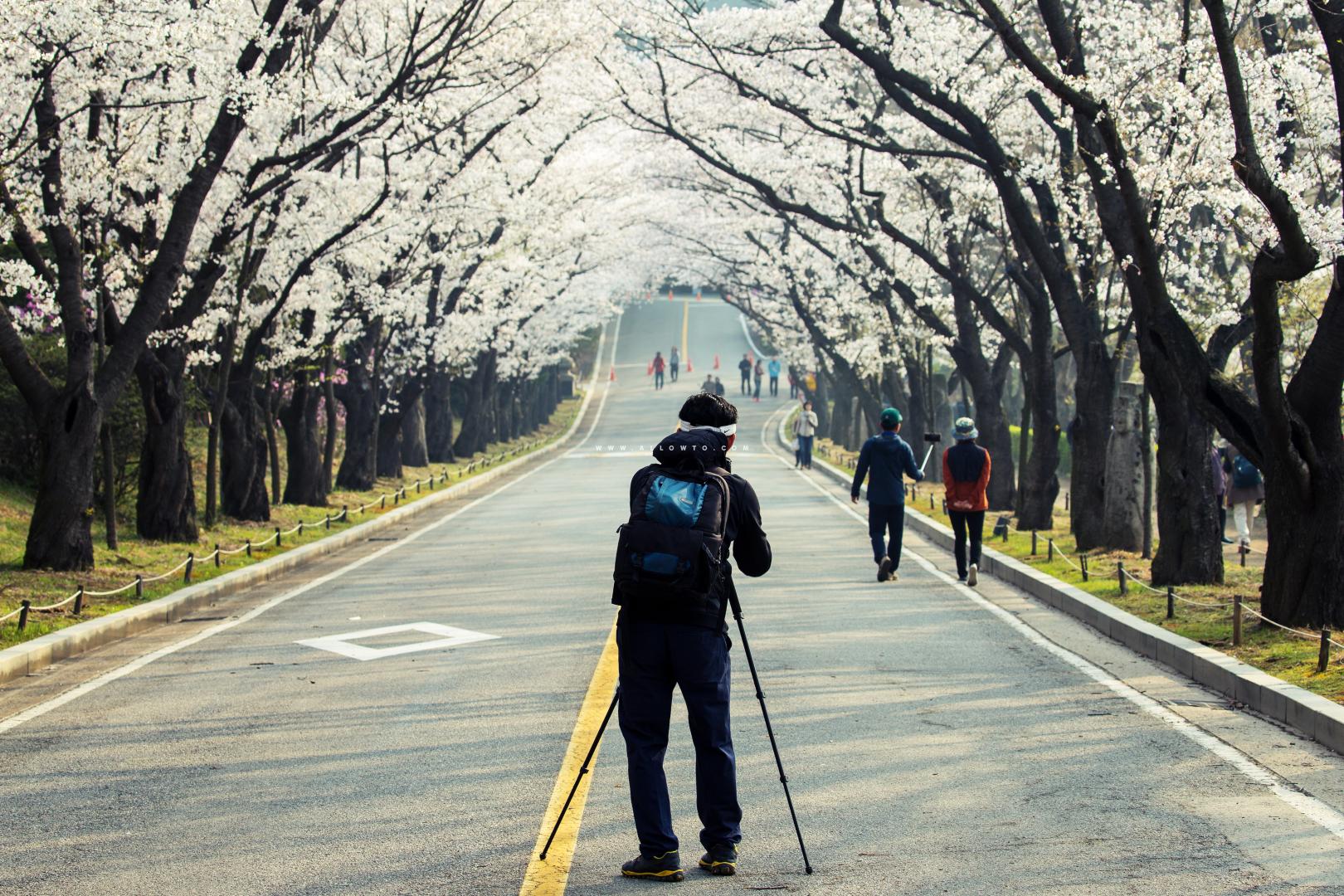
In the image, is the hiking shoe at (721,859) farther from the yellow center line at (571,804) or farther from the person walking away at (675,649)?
the yellow center line at (571,804)

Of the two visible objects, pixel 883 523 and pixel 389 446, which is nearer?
pixel 883 523

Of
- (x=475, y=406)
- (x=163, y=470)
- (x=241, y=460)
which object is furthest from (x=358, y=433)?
(x=475, y=406)

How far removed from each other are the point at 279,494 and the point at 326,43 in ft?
29.7

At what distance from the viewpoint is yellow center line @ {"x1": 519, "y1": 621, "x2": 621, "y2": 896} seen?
588cm

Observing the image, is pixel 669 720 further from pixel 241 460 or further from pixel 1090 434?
pixel 241 460

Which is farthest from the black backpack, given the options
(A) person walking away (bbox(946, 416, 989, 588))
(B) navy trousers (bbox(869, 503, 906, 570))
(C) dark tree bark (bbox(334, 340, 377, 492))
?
(C) dark tree bark (bbox(334, 340, 377, 492))

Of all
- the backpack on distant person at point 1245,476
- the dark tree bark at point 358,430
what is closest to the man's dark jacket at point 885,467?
the backpack on distant person at point 1245,476

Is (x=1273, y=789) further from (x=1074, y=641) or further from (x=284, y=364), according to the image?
(x=284, y=364)

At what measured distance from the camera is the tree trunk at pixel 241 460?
2342 centimetres

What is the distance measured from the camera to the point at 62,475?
15.9 meters

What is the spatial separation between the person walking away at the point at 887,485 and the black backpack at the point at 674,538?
10.9 m

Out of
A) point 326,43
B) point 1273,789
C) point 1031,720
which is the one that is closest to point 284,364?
point 326,43

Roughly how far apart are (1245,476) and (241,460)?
1476 cm

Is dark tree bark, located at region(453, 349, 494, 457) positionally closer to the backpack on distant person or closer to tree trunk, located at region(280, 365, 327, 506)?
tree trunk, located at region(280, 365, 327, 506)
